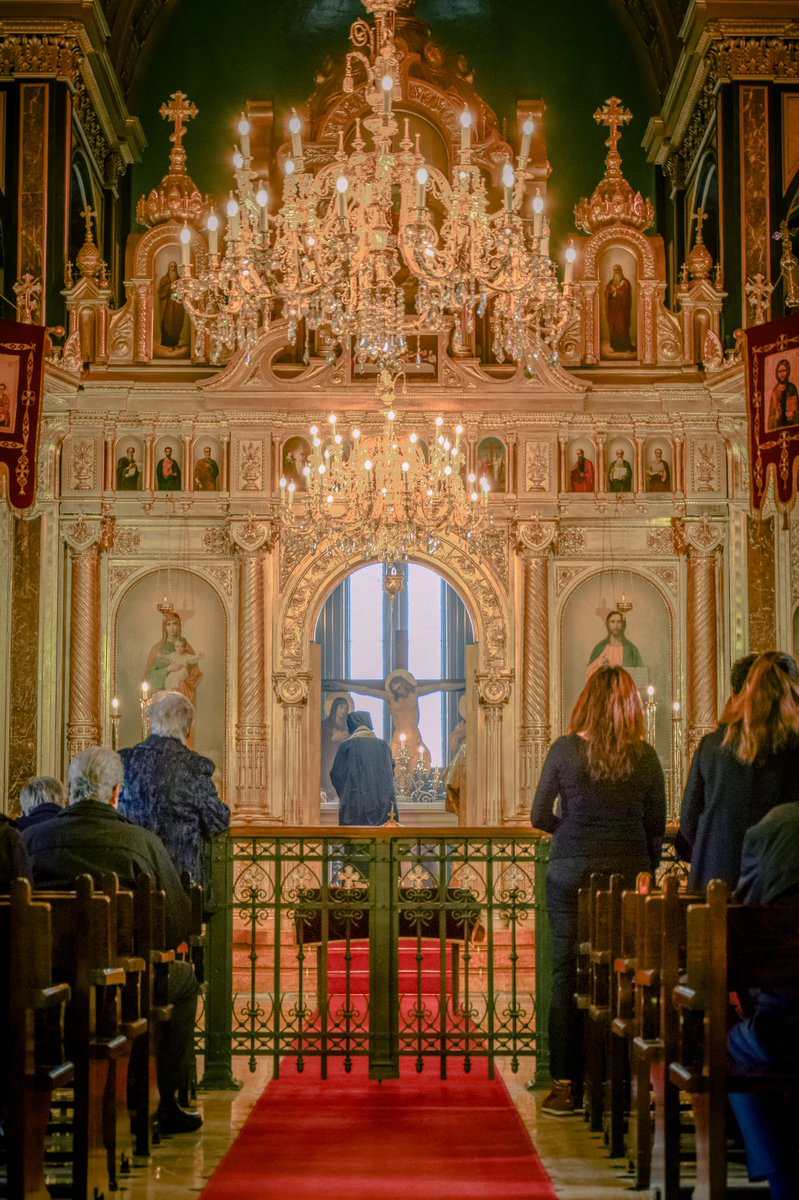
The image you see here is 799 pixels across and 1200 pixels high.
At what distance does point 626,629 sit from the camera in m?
14.2

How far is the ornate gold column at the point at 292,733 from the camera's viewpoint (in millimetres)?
13992

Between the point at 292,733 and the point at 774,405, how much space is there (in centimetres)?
506

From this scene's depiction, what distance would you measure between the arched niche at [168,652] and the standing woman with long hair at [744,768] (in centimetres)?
876

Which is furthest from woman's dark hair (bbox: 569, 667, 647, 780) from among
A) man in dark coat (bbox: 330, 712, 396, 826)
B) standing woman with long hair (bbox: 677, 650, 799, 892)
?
man in dark coat (bbox: 330, 712, 396, 826)

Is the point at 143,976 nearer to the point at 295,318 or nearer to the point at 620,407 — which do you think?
the point at 295,318

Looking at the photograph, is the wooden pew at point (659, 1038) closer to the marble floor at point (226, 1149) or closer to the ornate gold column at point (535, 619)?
the marble floor at point (226, 1149)

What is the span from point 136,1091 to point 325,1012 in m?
1.76

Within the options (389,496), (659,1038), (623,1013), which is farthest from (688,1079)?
(389,496)

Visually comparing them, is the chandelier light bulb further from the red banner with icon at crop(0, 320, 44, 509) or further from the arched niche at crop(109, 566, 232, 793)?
the arched niche at crop(109, 566, 232, 793)

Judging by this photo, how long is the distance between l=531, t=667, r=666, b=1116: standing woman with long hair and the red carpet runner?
0.43 meters

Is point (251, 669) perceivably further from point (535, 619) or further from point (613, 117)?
point (613, 117)

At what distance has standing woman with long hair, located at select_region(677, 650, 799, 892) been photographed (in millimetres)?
5441

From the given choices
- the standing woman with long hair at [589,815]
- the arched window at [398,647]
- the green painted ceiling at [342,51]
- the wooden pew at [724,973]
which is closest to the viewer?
the wooden pew at [724,973]

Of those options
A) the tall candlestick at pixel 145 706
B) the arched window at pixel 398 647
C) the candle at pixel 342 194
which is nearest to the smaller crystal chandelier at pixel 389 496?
the tall candlestick at pixel 145 706
